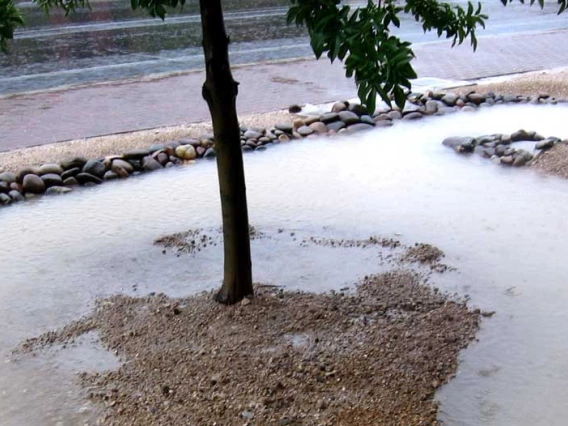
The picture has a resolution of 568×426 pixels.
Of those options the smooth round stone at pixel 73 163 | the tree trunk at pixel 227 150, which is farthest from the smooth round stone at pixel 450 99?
the tree trunk at pixel 227 150

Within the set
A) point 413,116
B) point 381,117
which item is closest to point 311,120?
point 381,117

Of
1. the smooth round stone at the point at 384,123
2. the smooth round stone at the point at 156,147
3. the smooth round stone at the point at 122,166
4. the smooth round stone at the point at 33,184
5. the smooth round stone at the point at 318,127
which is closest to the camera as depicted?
the smooth round stone at the point at 33,184

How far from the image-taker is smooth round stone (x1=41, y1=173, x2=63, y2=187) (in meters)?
8.23

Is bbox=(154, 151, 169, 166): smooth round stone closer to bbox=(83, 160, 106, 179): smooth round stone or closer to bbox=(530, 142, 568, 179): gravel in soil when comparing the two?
bbox=(83, 160, 106, 179): smooth round stone

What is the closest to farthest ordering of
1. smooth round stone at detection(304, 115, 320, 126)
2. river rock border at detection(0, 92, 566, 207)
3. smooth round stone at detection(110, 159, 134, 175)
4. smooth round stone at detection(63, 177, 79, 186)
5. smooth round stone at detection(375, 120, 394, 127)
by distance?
river rock border at detection(0, 92, 566, 207), smooth round stone at detection(63, 177, 79, 186), smooth round stone at detection(110, 159, 134, 175), smooth round stone at detection(304, 115, 320, 126), smooth round stone at detection(375, 120, 394, 127)

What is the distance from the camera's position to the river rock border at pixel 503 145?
8664mm

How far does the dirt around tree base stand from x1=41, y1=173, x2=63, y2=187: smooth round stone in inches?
117

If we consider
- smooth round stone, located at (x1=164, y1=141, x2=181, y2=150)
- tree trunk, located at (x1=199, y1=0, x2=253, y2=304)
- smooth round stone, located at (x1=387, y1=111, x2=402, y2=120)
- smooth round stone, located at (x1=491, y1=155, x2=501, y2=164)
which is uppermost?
tree trunk, located at (x1=199, y1=0, x2=253, y2=304)

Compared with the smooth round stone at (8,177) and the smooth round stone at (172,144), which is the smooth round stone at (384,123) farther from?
the smooth round stone at (8,177)

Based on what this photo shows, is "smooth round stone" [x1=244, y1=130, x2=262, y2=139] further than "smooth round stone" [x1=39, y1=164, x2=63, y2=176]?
Yes

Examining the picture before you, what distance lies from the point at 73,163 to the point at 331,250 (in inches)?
133

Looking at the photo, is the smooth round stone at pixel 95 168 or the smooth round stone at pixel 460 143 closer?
the smooth round stone at pixel 95 168

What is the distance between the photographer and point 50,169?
8.38 meters

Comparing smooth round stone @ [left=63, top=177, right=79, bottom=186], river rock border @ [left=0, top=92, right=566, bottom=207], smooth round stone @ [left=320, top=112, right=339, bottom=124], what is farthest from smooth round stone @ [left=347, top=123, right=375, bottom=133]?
smooth round stone @ [left=63, top=177, right=79, bottom=186]
